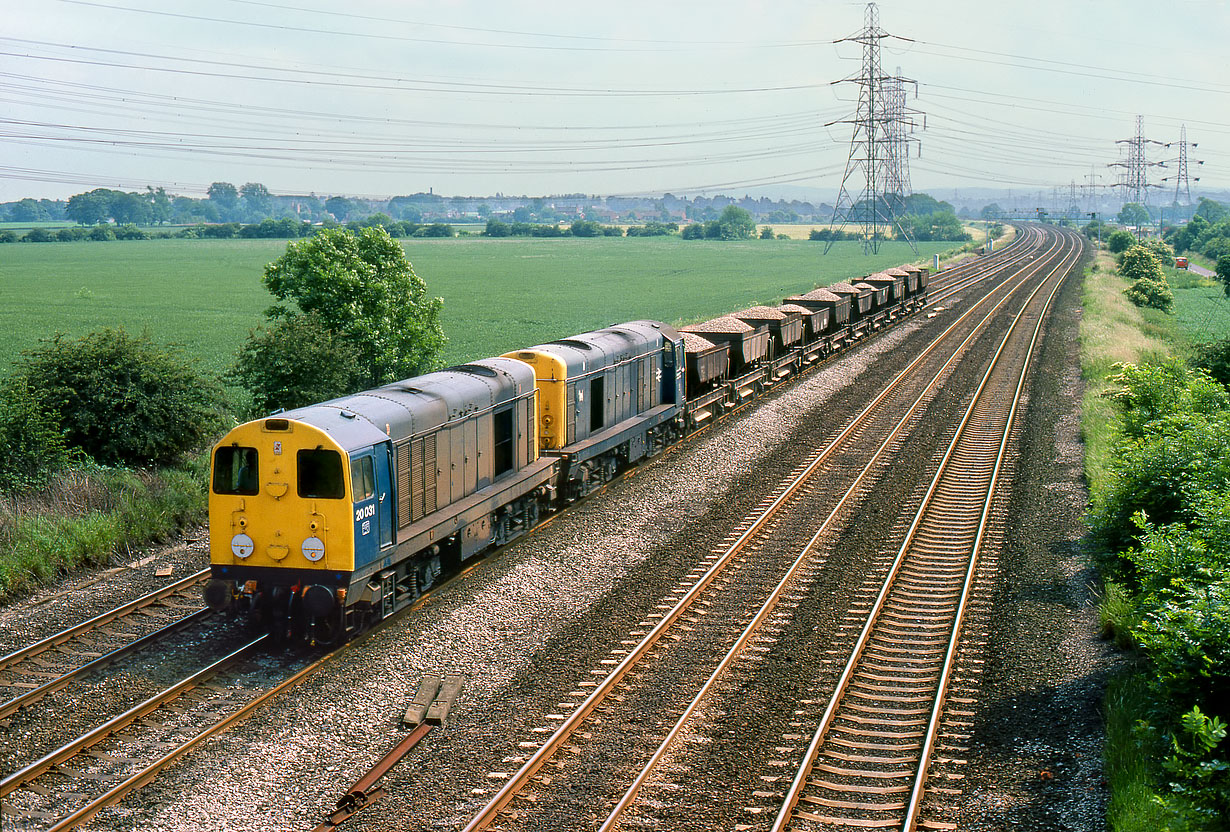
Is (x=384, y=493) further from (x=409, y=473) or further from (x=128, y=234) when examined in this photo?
(x=128, y=234)

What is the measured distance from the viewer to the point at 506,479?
20250mm

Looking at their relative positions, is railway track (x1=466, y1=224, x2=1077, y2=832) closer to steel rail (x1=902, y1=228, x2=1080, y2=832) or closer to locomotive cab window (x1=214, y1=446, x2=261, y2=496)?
steel rail (x1=902, y1=228, x2=1080, y2=832)

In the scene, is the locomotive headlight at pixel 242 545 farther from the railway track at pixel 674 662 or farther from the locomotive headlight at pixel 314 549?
the railway track at pixel 674 662

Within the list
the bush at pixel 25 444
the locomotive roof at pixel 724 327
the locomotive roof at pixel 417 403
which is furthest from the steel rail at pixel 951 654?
the bush at pixel 25 444

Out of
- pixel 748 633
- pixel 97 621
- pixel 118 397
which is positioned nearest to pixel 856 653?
pixel 748 633

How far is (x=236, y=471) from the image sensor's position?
15.2 meters

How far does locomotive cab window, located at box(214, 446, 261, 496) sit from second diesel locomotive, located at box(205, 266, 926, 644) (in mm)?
21

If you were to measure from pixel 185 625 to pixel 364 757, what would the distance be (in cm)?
545

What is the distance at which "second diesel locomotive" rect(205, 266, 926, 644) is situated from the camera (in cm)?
1485

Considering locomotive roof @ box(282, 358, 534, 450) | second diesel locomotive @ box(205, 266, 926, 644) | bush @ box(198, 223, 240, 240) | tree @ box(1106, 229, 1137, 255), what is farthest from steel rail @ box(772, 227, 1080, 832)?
bush @ box(198, 223, 240, 240)

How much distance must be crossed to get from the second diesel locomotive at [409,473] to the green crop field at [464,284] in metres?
25.2

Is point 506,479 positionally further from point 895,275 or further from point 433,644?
point 895,275

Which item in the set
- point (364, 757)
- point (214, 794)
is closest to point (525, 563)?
point (364, 757)

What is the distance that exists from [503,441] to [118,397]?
11005 mm
